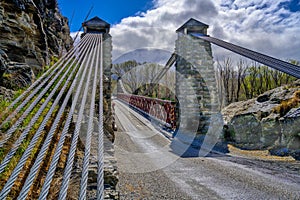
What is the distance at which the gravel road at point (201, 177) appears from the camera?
1.96m

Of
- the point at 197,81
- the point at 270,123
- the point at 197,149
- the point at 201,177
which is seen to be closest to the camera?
the point at 201,177

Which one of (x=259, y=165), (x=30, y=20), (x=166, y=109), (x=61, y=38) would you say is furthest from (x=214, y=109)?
(x=30, y=20)

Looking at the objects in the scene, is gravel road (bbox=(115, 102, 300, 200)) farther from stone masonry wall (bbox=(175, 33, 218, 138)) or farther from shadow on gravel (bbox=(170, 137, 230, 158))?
stone masonry wall (bbox=(175, 33, 218, 138))

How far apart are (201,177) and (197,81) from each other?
10.2ft

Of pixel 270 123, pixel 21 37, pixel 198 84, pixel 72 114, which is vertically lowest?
pixel 270 123

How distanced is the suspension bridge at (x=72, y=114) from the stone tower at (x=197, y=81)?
0.07 ft

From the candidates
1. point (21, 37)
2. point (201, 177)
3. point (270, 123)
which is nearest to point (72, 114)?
point (21, 37)

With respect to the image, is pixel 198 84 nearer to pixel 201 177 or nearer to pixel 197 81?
pixel 197 81

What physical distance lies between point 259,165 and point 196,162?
0.80 metres

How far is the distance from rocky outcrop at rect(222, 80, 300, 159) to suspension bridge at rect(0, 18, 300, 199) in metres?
0.67

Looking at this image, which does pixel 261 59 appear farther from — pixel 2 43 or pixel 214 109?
pixel 214 109

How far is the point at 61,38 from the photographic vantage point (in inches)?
156

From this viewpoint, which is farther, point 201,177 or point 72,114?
point 201,177

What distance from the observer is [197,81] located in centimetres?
522
